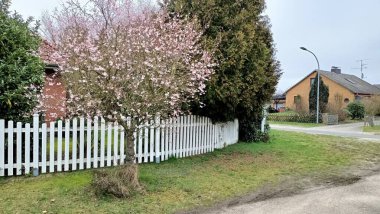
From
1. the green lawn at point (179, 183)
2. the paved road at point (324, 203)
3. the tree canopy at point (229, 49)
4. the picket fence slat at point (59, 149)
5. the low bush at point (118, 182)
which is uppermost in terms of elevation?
the tree canopy at point (229, 49)

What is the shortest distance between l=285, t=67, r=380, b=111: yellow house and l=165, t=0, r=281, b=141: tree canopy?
90.0 feet

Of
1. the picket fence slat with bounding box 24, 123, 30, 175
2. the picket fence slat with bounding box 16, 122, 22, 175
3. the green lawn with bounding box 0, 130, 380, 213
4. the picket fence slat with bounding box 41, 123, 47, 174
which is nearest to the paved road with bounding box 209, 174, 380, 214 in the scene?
the green lawn with bounding box 0, 130, 380, 213

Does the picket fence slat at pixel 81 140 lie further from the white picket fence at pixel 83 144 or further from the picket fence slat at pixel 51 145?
the picket fence slat at pixel 51 145

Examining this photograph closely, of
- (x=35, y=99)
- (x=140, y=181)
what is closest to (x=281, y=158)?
(x=140, y=181)

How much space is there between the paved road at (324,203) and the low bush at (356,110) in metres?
29.8

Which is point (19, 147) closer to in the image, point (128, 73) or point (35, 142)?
point (35, 142)

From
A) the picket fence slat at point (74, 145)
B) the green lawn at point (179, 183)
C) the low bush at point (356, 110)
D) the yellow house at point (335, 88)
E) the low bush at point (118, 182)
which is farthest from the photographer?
the yellow house at point (335, 88)

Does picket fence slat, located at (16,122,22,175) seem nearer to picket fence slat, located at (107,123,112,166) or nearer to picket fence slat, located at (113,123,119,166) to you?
picket fence slat, located at (107,123,112,166)

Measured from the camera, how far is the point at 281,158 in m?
9.67

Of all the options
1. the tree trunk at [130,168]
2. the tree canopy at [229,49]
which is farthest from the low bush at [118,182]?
the tree canopy at [229,49]

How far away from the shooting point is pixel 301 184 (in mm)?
6855

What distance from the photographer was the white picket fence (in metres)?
6.35

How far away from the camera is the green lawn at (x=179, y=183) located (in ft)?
16.7

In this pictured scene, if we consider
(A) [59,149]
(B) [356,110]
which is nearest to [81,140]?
(A) [59,149]
